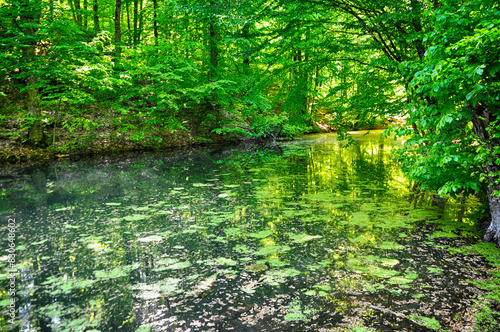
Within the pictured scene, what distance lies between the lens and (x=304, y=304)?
247 cm

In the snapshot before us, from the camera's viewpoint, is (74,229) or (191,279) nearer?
(191,279)

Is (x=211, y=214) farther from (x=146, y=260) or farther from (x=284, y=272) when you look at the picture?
(x=284, y=272)

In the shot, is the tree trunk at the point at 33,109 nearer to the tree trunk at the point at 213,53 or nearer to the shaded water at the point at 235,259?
the shaded water at the point at 235,259

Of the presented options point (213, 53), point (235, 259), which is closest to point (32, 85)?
point (213, 53)

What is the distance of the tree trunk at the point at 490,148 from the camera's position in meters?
3.12

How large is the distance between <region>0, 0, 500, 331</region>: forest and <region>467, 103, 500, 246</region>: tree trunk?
0.01 m

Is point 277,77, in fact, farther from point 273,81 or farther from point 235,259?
point 235,259

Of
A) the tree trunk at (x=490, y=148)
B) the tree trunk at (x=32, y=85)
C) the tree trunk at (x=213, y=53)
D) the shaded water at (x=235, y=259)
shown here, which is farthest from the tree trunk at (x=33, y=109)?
the tree trunk at (x=490, y=148)

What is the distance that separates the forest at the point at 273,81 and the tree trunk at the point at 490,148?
0.01 m

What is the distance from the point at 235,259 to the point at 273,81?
7220mm

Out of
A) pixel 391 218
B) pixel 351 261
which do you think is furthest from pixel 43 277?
pixel 391 218

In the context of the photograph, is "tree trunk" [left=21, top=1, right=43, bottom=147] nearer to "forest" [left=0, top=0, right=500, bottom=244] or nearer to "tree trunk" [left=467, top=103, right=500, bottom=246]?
"forest" [left=0, top=0, right=500, bottom=244]

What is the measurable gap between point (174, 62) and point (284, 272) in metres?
10.9

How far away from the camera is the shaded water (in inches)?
92.3
